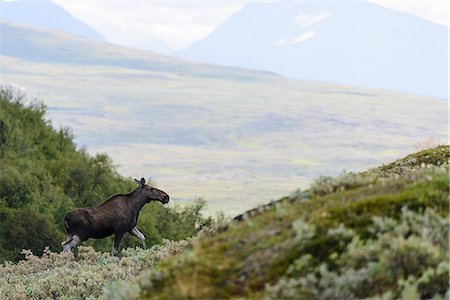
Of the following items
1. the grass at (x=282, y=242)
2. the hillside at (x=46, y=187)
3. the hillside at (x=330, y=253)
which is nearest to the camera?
the hillside at (x=330, y=253)

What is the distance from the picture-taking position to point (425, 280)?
7613 mm

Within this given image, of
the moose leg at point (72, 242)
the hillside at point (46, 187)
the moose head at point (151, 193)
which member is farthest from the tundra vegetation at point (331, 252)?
the hillside at point (46, 187)

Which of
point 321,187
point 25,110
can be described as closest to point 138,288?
point 321,187

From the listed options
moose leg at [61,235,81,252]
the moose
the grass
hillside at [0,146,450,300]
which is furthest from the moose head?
the grass

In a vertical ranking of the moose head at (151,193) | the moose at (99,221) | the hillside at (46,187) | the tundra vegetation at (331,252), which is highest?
the tundra vegetation at (331,252)

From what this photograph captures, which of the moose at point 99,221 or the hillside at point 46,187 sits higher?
the moose at point 99,221

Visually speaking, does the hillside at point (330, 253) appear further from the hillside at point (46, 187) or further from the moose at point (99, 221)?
the hillside at point (46, 187)

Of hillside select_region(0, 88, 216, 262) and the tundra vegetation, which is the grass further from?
hillside select_region(0, 88, 216, 262)

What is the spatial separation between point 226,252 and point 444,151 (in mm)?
16594

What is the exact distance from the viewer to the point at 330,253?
7.99m

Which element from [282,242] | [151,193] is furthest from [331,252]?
[151,193]

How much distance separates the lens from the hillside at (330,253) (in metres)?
7.55

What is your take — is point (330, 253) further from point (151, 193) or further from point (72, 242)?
point (151, 193)

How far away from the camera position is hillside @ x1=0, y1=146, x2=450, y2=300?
7.55 metres
